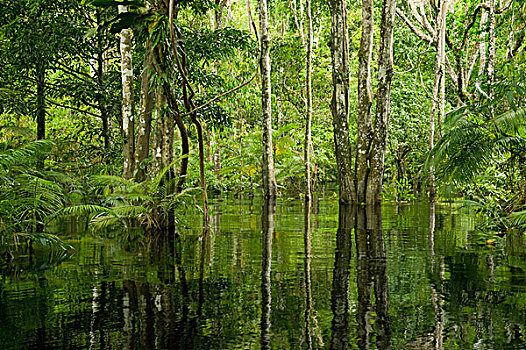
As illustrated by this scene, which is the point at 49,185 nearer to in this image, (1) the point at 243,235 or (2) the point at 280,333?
(1) the point at 243,235

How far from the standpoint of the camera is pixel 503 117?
6395mm

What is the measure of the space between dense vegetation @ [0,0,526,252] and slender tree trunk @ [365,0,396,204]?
8 cm

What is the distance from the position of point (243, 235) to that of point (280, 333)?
4.64 meters

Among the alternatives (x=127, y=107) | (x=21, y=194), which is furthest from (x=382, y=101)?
(x=21, y=194)

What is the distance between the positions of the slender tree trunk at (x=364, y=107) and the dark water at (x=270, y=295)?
253 inches

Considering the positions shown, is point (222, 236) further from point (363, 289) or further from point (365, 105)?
point (365, 105)

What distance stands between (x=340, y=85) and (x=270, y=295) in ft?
35.2

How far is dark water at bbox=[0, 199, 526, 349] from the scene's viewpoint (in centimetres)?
266

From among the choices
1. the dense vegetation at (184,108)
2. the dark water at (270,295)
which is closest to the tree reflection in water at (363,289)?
the dark water at (270,295)

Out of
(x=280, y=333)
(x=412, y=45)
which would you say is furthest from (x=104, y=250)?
(x=412, y=45)

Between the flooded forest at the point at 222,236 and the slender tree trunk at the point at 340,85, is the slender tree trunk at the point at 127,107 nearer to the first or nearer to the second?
the flooded forest at the point at 222,236

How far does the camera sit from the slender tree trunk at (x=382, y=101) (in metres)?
12.3

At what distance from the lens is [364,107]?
13078mm

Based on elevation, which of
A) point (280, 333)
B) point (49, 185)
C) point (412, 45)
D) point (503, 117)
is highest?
point (412, 45)
